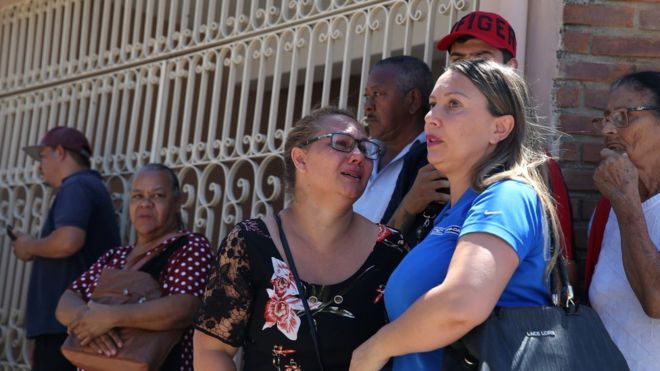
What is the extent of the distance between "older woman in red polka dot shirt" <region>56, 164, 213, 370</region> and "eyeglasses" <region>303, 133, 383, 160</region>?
1.25m

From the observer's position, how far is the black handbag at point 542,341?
2.38 meters

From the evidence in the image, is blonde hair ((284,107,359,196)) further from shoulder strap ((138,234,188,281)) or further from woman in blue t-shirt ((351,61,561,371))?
shoulder strap ((138,234,188,281))

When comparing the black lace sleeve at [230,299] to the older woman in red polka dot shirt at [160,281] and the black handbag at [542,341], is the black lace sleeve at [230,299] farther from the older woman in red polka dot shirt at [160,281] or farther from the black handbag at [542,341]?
the older woman in red polka dot shirt at [160,281]

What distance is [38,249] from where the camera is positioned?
17.8ft

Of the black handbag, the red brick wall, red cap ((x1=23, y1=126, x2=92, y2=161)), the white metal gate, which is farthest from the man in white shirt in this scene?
red cap ((x1=23, y1=126, x2=92, y2=161))

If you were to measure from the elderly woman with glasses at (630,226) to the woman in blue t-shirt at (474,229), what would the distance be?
0.48m

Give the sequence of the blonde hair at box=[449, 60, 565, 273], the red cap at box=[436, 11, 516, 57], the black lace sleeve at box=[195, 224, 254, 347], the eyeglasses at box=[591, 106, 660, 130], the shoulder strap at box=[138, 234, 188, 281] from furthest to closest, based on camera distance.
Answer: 1. the shoulder strap at box=[138, 234, 188, 281]
2. the red cap at box=[436, 11, 516, 57]
3. the eyeglasses at box=[591, 106, 660, 130]
4. the black lace sleeve at box=[195, 224, 254, 347]
5. the blonde hair at box=[449, 60, 565, 273]

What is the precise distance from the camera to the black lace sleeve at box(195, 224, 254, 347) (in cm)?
317

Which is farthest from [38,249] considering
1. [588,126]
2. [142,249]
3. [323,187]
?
[588,126]

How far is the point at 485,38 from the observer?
3.77 m

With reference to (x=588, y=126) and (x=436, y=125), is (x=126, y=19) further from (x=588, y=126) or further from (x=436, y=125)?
(x=436, y=125)

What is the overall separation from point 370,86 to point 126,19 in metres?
2.56

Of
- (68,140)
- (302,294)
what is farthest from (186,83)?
(302,294)

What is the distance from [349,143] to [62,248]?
2.49m
